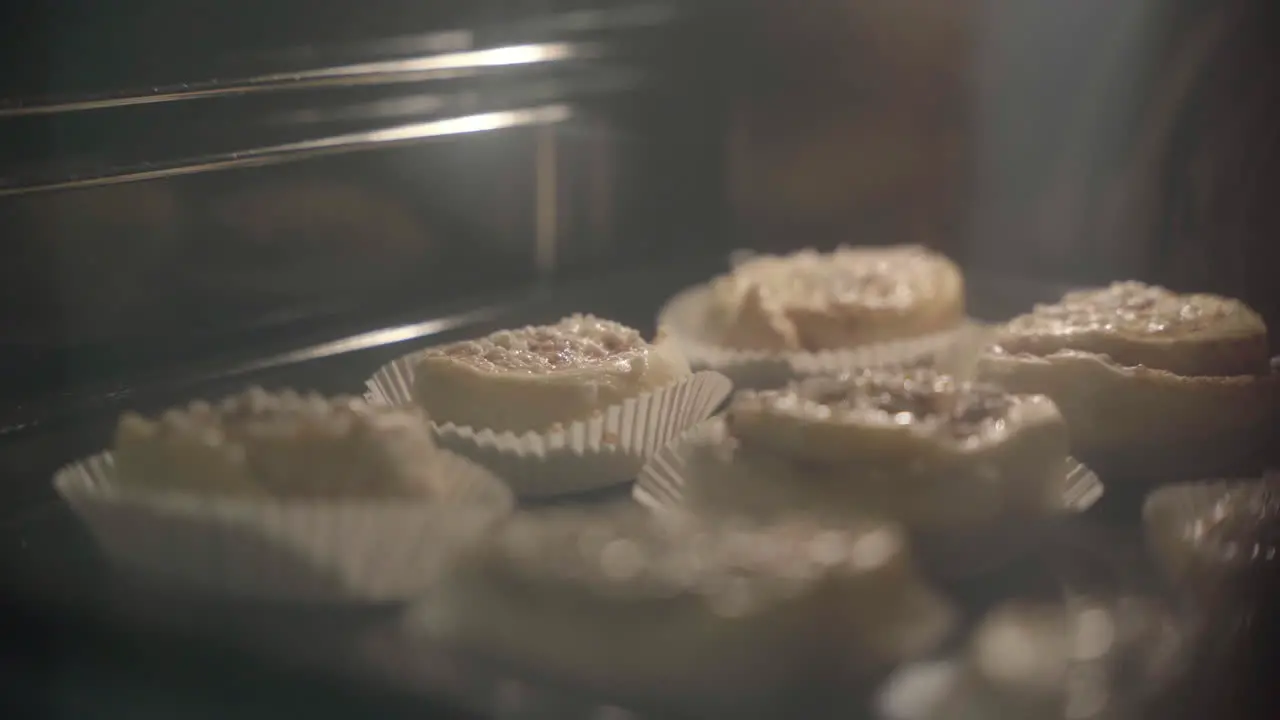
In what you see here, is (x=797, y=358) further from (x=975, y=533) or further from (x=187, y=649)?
(x=187, y=649)

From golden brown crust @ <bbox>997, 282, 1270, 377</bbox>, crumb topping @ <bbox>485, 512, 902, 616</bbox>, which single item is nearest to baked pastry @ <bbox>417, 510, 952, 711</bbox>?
crumb topping @ <bbox>485, 512, 902, 616</bbox>

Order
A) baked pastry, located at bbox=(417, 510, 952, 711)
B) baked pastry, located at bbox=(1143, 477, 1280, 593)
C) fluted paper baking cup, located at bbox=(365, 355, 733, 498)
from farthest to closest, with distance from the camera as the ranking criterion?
fluted paper baking cup, located at bbox=(365, 355, 733, 498) < baked pastry, located at bbox=(1143, 477, 1280, 593) < baked pastry, located at bbox=(417, 510, 952, 711)

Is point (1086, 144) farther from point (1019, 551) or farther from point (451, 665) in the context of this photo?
point (451, 665)

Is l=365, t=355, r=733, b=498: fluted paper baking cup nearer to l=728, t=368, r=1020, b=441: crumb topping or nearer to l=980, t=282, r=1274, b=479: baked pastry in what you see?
l=728, t=368, r=1020, b=441: crumb topping

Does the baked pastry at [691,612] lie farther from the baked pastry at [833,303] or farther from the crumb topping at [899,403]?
the baked pastry at [833,303]

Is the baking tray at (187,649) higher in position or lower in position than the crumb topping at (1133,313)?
lower

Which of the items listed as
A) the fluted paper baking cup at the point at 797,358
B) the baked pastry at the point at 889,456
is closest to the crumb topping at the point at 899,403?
the baked pastry at the point at 889,456

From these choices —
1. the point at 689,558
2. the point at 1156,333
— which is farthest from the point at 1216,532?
the point at 689,558
